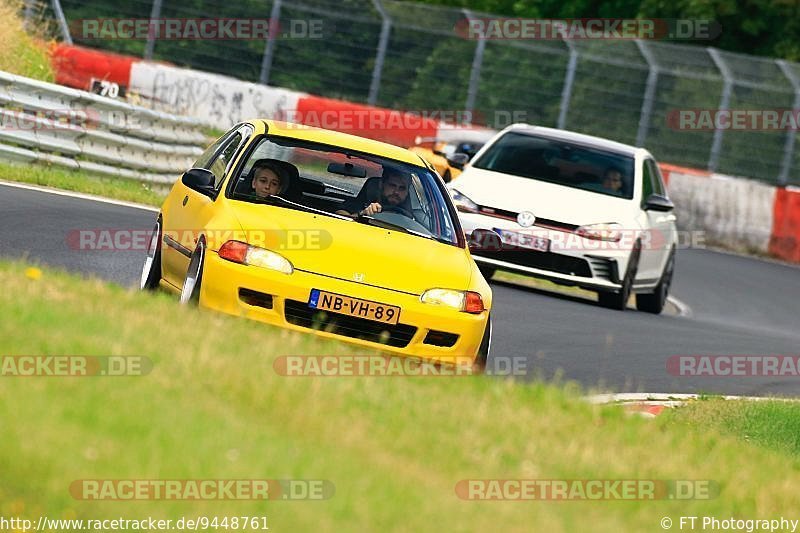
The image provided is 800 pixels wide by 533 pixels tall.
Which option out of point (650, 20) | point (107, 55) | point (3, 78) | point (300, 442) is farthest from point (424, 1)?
point (300, 442)

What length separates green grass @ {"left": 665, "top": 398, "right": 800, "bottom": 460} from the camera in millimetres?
11102

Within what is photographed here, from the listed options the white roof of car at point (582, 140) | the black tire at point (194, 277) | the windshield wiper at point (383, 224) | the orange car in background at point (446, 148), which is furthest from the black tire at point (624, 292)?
the black tire at point (194, 277)

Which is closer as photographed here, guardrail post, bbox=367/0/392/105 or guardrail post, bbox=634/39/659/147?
guardrail post, bbox=634/39/659/147

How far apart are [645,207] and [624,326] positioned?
2.10 m

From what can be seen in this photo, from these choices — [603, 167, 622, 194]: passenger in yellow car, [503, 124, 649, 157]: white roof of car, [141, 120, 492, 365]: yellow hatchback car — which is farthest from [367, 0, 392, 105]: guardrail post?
[141, 120, 492, 365]: yellow hatchback car

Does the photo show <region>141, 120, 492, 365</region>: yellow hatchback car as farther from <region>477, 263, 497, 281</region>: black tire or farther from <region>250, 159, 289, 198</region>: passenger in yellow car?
<region>477, 263, 497, 281</region>: black tire

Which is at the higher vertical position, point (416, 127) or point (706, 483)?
point (706, 483)

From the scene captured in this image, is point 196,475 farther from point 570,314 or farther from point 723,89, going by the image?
point 723,89

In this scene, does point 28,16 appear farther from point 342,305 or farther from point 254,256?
point 342,305

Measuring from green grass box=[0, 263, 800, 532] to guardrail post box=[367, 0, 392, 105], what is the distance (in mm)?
23645

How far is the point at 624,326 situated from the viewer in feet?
53.3

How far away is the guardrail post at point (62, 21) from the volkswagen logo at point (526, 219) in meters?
17.6

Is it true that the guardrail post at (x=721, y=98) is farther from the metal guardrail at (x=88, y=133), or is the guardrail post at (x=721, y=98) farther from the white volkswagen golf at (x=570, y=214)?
the white volkswagen golf at (x=570, y=214)

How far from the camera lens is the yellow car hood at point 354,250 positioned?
32.1 ft
